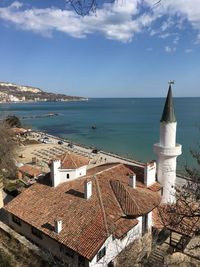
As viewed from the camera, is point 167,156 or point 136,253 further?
point 167,156

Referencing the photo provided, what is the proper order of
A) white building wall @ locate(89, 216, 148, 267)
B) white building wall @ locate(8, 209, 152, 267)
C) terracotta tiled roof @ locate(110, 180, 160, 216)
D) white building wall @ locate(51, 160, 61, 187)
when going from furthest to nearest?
1. white building wall @ locate(51, 160, 61, 187)
2. terracotta tiled roof @ locate(110, 180, 160, 216)
3. white building wall @ locate(8, 209, 152, 267)
4. white building wall @ locate(89, 216, 148, 267)

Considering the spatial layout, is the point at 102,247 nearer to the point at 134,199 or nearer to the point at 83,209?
the point at 83,209

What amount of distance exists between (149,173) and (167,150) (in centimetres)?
249

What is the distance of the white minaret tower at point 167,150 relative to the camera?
21562 mm

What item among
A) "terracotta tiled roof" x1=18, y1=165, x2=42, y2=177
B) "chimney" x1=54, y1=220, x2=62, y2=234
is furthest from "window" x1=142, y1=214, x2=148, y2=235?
"terracotta tiled roof" x1=18, y1=165, x2=42, y2=177

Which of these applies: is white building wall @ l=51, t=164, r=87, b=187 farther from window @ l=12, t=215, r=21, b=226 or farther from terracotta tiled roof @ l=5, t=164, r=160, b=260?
window @ l=12, t=215, r=21, b=226

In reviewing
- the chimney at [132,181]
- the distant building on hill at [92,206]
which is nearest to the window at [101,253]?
the distant building on hill at [92,206]

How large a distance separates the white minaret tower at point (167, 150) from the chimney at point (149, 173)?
1265 mm

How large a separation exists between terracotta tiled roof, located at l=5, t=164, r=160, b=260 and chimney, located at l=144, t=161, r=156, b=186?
777mm

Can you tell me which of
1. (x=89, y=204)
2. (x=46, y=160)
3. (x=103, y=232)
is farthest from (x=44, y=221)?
(x=46, y=160)

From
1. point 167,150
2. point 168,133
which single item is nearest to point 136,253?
point 167,150

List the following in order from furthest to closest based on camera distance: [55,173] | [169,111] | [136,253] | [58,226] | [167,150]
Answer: [167,150] → [169,111] → [55,173] → [136,253] → [58,226]

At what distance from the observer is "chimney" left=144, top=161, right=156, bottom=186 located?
67.9 ft

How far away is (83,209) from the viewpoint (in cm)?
1712
